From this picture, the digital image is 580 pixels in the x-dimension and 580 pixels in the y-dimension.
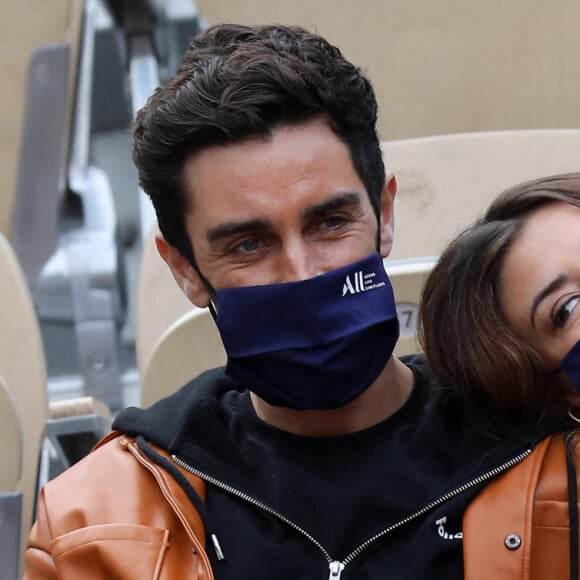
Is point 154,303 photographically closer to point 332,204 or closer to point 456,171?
point 456,171

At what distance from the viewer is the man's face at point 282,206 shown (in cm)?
127

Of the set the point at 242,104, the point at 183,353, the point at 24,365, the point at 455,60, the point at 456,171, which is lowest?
the point at 24,365

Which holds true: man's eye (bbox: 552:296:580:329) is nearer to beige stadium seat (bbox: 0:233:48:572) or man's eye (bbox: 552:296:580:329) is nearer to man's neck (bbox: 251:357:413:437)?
man's neck (bbox: 251:357:413:437)

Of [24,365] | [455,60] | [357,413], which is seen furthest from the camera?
[455,60]

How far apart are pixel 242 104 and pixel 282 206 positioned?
0.40ft

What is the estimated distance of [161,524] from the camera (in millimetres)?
1298

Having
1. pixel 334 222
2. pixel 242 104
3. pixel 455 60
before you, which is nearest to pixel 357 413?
pixel 334 222

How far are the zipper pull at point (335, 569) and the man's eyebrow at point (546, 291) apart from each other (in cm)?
33

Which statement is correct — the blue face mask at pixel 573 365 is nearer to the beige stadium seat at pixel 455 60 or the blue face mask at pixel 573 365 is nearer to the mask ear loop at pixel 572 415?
the mask ear loop at pixel 572 415

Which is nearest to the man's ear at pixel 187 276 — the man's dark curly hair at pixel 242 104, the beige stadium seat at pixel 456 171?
the man's dark curly hair at pixel 242 104

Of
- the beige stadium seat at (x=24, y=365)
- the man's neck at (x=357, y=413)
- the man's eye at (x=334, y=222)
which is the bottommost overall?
the beige stadium seat at (x=24, y=365)

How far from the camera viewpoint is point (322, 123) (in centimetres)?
133

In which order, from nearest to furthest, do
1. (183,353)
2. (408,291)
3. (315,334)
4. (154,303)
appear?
(315,334), (408,291), (183,353), (154,303)

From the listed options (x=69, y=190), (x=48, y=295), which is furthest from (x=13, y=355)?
(x=69, y=190)
